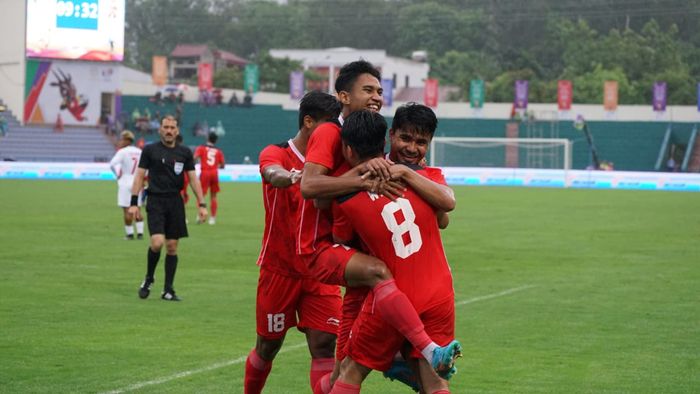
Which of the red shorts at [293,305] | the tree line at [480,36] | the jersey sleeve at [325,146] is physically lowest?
the red shorts at [293,305]

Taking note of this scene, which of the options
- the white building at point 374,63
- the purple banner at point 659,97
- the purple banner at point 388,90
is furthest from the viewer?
the white building at point 374,63

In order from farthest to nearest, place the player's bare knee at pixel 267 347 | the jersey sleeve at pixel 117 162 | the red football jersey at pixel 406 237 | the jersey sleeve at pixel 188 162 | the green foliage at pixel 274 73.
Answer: the green foliage at pixel 274 73, the jersey sleeve at pixel 117 162, the jersey sleeve at pixel 188 162, the player's bare knee at pixel 267 347, the red football jersey at pixel 406 237

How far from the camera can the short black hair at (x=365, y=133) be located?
5.75m

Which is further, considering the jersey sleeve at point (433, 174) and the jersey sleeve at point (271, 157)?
the jersey sleeve at point (271, 157)

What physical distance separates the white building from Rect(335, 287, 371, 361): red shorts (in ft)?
276

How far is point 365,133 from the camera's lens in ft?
18.9

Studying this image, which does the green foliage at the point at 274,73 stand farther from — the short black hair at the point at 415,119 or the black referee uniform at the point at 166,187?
the short black hair at the point at 415,119

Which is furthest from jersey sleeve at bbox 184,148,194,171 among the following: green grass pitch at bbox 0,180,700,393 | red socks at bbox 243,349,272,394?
red socks at bbox 243,349,272,394

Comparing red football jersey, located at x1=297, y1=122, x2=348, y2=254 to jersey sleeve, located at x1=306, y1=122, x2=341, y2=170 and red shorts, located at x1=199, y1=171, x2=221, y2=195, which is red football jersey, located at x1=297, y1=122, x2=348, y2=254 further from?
red shorts, located at x1=199, y1=171, x2=221, y2=195

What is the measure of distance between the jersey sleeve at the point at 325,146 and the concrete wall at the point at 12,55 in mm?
59001

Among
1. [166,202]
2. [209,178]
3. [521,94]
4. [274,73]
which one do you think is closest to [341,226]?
[166,202]

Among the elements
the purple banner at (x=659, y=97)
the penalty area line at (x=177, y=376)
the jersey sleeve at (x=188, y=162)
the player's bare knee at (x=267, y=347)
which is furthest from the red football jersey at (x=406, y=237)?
the purple banner at (x=659, y=97)

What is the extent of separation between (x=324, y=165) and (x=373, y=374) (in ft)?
12.6

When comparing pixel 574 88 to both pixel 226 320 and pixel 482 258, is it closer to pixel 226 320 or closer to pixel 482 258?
pixel 482 258
